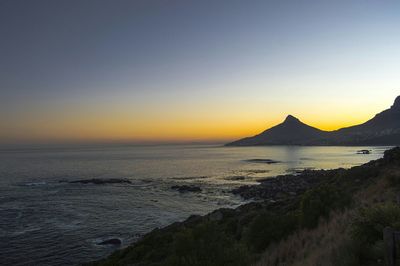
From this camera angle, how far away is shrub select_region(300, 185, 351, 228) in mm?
23750

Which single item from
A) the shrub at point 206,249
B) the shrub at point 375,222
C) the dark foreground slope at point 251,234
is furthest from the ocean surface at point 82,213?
the shrub at point 375,222

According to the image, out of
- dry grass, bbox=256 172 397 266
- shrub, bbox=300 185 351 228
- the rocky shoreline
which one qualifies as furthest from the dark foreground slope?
the rocky shoreline

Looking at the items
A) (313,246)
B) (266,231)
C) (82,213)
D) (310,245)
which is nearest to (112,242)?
(82,213)

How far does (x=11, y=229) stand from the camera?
41469 mm

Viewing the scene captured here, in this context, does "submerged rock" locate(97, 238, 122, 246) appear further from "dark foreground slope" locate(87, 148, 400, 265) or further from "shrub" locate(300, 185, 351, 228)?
"shrub" locate(300, 185, 351, 228)

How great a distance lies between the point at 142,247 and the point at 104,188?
49.3 metres

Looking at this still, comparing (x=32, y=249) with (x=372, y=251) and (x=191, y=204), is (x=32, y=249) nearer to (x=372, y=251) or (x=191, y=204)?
(x=191, y=204)

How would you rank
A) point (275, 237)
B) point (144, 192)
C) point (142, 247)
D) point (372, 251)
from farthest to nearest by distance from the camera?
1. point (144, 192)
2. point (142, 247)
3. point (275, 237)
4. point (372, 251)

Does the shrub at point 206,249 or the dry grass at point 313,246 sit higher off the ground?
the shrub at point 206,249

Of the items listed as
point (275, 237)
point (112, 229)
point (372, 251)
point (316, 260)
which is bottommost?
point (112, 229)

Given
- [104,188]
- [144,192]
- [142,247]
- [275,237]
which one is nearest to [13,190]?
[104,188]

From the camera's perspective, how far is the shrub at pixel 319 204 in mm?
23750

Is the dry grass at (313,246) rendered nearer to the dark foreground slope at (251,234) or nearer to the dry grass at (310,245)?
the dry grass at (310,245)

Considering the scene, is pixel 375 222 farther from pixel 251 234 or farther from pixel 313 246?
pixel 251 234
